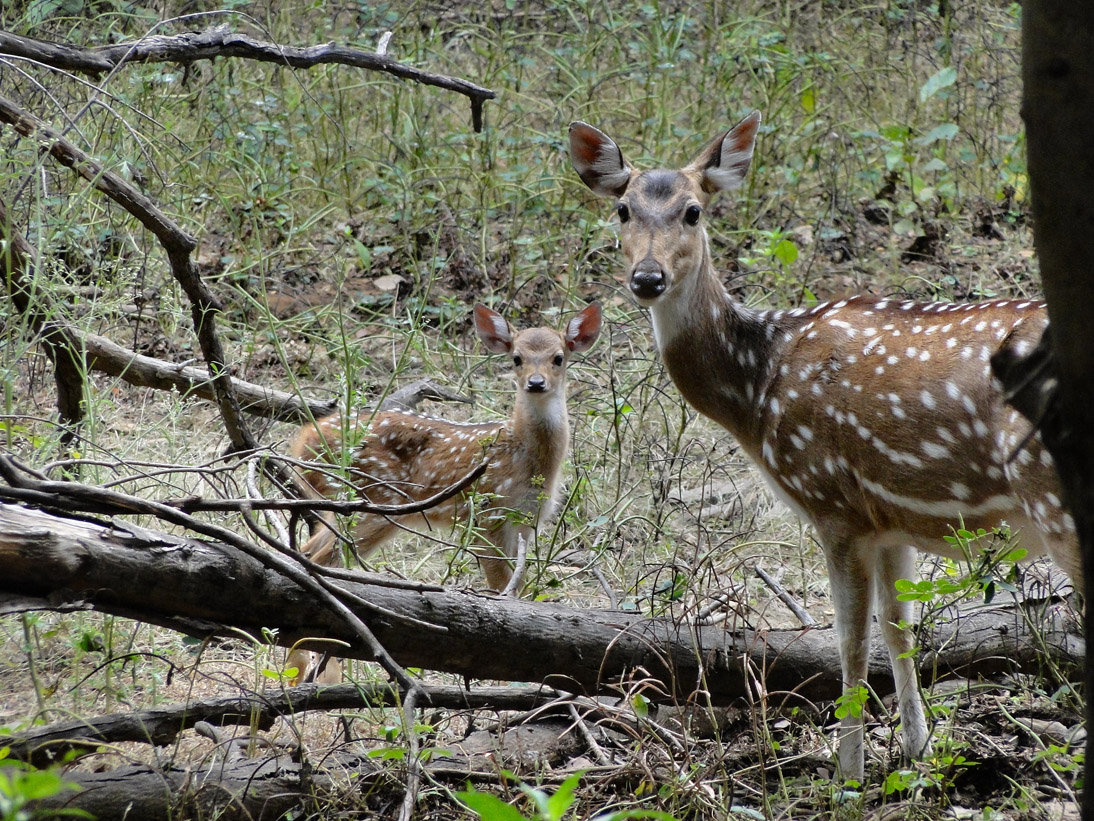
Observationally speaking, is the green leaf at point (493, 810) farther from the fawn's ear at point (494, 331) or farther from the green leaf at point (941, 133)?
the green leaf at point (941, 133)

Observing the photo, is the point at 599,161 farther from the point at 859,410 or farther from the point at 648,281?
the point at 859,410

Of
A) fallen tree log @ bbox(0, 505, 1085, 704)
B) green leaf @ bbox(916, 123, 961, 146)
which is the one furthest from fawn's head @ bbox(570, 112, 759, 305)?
green leaf @ bbox(916, 123, 961, 146)

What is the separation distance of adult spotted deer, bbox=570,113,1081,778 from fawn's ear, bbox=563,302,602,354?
1.63 meters

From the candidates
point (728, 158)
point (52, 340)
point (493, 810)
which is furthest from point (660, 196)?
point (493, 810)

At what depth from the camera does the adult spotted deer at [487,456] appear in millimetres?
6152

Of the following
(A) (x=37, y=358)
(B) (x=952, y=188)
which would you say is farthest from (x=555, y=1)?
(A) (x=37, y=358)

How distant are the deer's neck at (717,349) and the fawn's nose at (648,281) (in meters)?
0.28

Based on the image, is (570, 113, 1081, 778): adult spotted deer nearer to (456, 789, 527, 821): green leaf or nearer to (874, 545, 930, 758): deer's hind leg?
(874, 545, 930, 758): deer's hind leg

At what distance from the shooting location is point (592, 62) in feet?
32.5

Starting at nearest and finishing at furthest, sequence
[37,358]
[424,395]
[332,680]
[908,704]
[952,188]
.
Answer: [908,704] → [332,680] → [37,358] → [424,395] → [952,188]

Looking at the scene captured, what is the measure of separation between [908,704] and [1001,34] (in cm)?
776

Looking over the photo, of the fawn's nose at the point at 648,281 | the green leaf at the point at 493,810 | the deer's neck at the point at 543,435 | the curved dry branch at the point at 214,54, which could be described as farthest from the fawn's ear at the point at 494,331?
the green leaf at the point at 493,810

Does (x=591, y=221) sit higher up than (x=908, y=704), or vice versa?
(x=591, y=221)

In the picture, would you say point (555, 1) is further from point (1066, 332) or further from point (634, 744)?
point (1066, 332)
